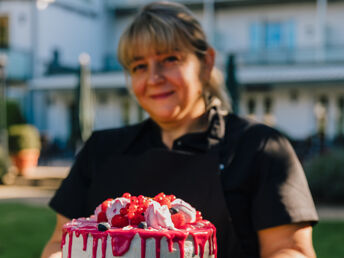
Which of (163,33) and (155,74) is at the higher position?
(163,33)

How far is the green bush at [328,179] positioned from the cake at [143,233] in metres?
8.32

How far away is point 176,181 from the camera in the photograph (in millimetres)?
2312

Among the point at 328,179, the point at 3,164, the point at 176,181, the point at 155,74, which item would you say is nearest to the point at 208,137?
the point at 176,181

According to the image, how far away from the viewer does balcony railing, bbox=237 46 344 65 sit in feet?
63.9

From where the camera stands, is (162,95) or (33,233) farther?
(33,233)

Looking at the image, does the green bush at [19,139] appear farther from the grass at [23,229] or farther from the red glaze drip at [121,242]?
the red glaze drip at [121,242]

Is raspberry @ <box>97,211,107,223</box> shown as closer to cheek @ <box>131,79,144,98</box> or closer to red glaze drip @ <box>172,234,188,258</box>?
red glaze drip @ <box>172,234,188,258</box>

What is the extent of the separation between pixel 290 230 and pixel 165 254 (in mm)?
680

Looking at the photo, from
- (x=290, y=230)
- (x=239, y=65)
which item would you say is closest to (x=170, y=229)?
(x=290, y=230)

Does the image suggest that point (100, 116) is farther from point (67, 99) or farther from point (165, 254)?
point (165, 254)

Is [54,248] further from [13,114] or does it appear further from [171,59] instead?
[13,114]

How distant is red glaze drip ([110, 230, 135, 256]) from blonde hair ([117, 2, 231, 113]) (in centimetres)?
98

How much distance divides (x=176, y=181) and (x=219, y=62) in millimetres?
15465

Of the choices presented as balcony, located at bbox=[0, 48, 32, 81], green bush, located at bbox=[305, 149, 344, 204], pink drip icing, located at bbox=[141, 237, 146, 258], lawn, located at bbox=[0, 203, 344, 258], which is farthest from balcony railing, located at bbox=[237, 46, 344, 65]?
pink drip icing, located at bbox=[141, 237, 146, 258]
